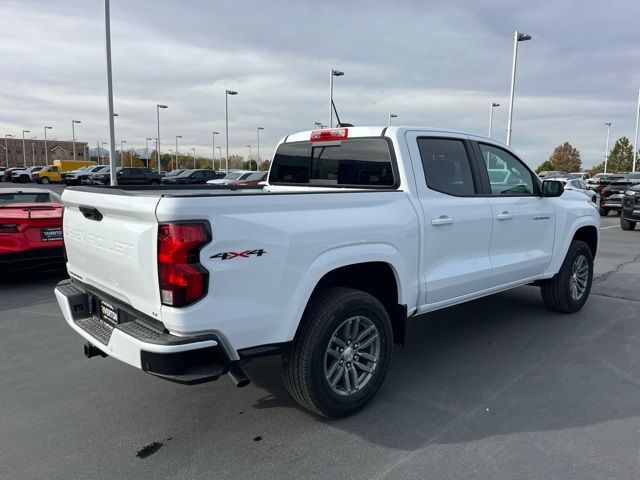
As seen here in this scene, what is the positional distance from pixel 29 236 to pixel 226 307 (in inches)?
209

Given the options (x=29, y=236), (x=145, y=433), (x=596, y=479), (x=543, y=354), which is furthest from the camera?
(x=29, y=236)

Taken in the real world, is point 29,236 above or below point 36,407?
above

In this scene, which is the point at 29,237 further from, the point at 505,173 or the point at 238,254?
the point at 505,173

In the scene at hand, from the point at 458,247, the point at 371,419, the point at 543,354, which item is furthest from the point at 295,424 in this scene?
the point at 543,354

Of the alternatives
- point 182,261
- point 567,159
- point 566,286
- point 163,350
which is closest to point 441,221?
point 182,261

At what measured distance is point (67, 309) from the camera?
369cm

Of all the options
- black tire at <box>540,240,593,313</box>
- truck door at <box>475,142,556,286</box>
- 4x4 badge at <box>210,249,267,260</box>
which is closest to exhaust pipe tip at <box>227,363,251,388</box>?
4x4 badge at <box>210,249,267,260</box>

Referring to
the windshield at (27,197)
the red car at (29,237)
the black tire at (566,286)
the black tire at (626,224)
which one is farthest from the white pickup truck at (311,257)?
the black tire at (626,224)

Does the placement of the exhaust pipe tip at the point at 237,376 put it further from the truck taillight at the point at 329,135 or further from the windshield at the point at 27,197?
the windshield at the point at 27,197

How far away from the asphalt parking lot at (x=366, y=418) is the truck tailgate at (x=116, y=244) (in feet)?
2.90

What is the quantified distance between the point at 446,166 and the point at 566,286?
98.2 inches

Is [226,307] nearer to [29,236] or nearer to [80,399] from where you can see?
[80,399]

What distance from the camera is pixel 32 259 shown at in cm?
693

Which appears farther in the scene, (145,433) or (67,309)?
(67,309)
